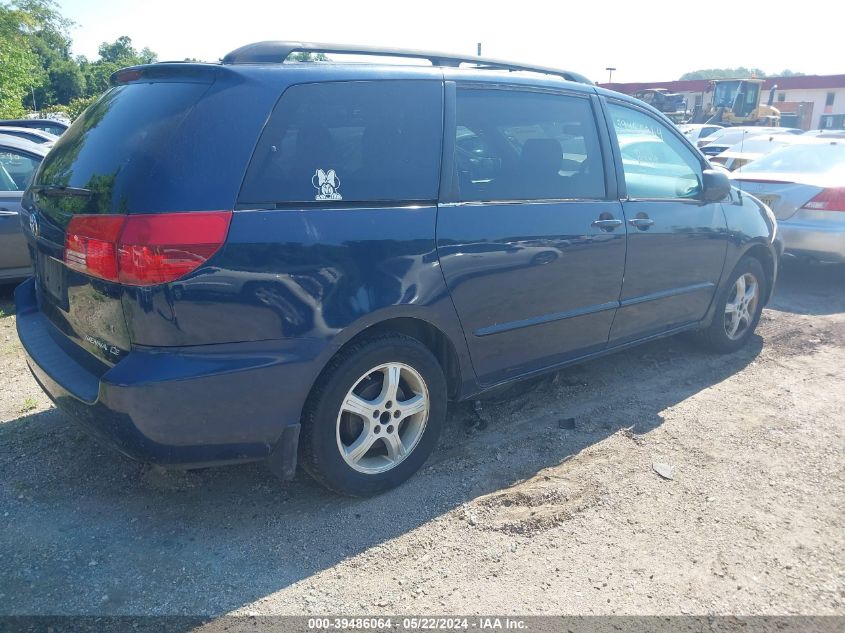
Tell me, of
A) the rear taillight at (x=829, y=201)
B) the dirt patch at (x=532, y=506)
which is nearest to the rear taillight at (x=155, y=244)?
the dirt patch at (x=532, y=506)

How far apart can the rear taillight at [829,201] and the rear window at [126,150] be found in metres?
6.80

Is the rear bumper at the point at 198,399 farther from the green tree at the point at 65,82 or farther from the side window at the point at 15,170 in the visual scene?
the green tree at the point at 65,82

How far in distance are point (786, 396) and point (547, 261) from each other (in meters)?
2.20

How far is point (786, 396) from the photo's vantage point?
475 cm

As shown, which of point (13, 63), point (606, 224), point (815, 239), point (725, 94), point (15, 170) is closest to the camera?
point (606, 224)

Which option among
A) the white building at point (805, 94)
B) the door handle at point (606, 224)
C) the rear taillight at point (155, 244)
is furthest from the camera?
the white building at point (805, 94)

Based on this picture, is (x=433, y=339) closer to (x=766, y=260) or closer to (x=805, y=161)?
(x=766, y=260)

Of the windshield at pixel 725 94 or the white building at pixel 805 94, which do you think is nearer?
the windshield at pixel 725 94

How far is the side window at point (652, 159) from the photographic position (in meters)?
4.42

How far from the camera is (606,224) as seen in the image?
409 cm

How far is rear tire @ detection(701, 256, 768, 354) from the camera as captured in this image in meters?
5.34

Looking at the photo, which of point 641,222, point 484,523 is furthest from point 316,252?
point 641,222

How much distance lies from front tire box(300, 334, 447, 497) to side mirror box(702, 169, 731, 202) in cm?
262

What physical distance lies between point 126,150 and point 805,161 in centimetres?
805
